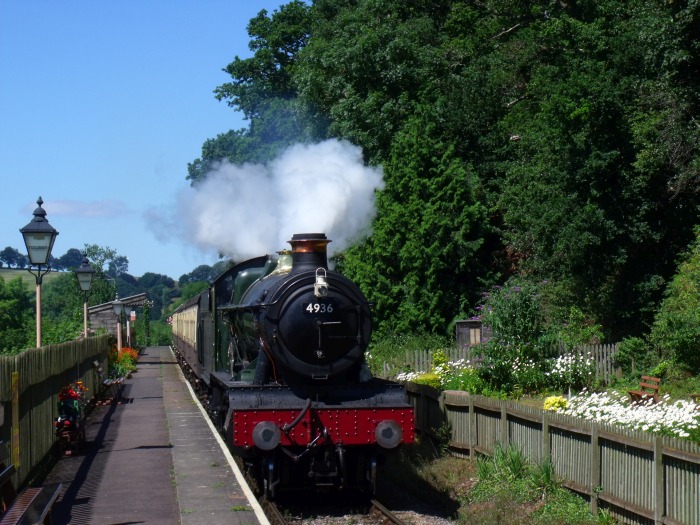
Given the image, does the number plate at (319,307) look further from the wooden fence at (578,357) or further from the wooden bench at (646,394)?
the wooden fence at (578,357)

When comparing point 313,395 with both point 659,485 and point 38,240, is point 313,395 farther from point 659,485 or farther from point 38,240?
point 38,240

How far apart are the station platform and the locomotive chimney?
118 inches

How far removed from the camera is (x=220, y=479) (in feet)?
42.1

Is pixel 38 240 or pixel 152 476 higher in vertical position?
pixel 38 240

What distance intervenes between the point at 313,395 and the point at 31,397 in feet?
13.4

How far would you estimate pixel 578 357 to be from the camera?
847 inches

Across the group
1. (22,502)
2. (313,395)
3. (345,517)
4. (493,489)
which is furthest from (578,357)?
(22,502)

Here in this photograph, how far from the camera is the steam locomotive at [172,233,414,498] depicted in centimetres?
1153

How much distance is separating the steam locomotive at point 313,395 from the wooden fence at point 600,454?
2.10m

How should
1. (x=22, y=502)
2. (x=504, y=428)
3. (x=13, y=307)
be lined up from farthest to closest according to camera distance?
(x=13, y=307), (x=504, y=428), (x=22, y=502)

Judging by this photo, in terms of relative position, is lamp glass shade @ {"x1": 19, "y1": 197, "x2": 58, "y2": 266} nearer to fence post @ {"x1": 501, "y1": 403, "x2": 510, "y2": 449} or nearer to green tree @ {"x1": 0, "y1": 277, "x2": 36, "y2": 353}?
fence post @ {"x1": 501, "y1": 403, "x2": 510, "y2": 449}

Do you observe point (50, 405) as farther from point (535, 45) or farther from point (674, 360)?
point (535, 45)

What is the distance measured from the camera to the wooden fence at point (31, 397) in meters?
11.1

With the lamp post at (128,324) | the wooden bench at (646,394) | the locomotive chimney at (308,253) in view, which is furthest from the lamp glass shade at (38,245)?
the lamp post at (128,324)
